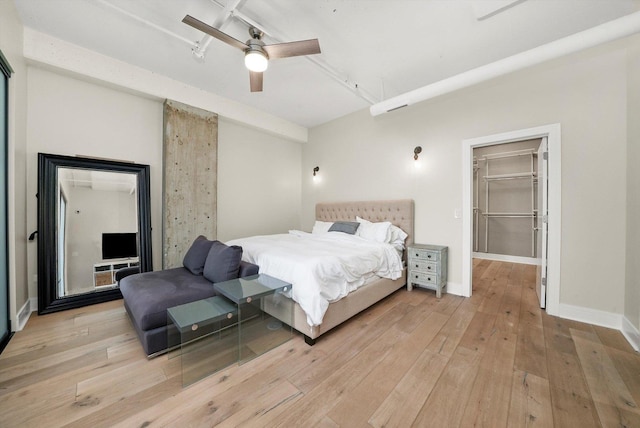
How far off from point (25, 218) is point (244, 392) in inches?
124

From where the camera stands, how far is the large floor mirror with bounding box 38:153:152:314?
8.58 feet

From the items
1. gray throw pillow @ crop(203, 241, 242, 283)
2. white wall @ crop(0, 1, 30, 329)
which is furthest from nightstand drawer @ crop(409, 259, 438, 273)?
white wall @ crop(0, 1, 30, 329)

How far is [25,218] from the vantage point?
2564 millimetres

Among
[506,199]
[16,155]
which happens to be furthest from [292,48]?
[506,199]

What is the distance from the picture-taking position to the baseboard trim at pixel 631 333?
1964 mm

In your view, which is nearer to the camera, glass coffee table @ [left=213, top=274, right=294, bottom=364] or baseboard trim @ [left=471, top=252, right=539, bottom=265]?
glass coffee table @ [left=213, top=274, right=294, bottom=364]

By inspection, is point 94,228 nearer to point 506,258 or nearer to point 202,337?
point 202,337

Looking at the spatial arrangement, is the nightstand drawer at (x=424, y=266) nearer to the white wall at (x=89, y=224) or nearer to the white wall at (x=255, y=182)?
the white wall at (x=255, y=182)

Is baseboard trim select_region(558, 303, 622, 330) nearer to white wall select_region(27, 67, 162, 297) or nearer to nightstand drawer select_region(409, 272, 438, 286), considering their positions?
nightstand drawer select_region(409, 272, 438, 286)

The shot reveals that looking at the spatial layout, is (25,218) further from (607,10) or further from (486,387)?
(607,10)

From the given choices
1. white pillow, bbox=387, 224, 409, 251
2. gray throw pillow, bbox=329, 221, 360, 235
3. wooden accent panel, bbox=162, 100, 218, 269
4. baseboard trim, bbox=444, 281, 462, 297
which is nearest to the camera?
baseboard trim, bbox=444, 281, 462, 297

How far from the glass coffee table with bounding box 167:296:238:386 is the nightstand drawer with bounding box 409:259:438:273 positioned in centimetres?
245

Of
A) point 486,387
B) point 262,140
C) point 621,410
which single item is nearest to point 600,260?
point 621,410

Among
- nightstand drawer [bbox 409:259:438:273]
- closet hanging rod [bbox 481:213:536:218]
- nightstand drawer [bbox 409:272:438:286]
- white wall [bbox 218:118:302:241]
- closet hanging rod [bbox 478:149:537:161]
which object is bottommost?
nightstand drawer [bbox 409:272:438:286]
